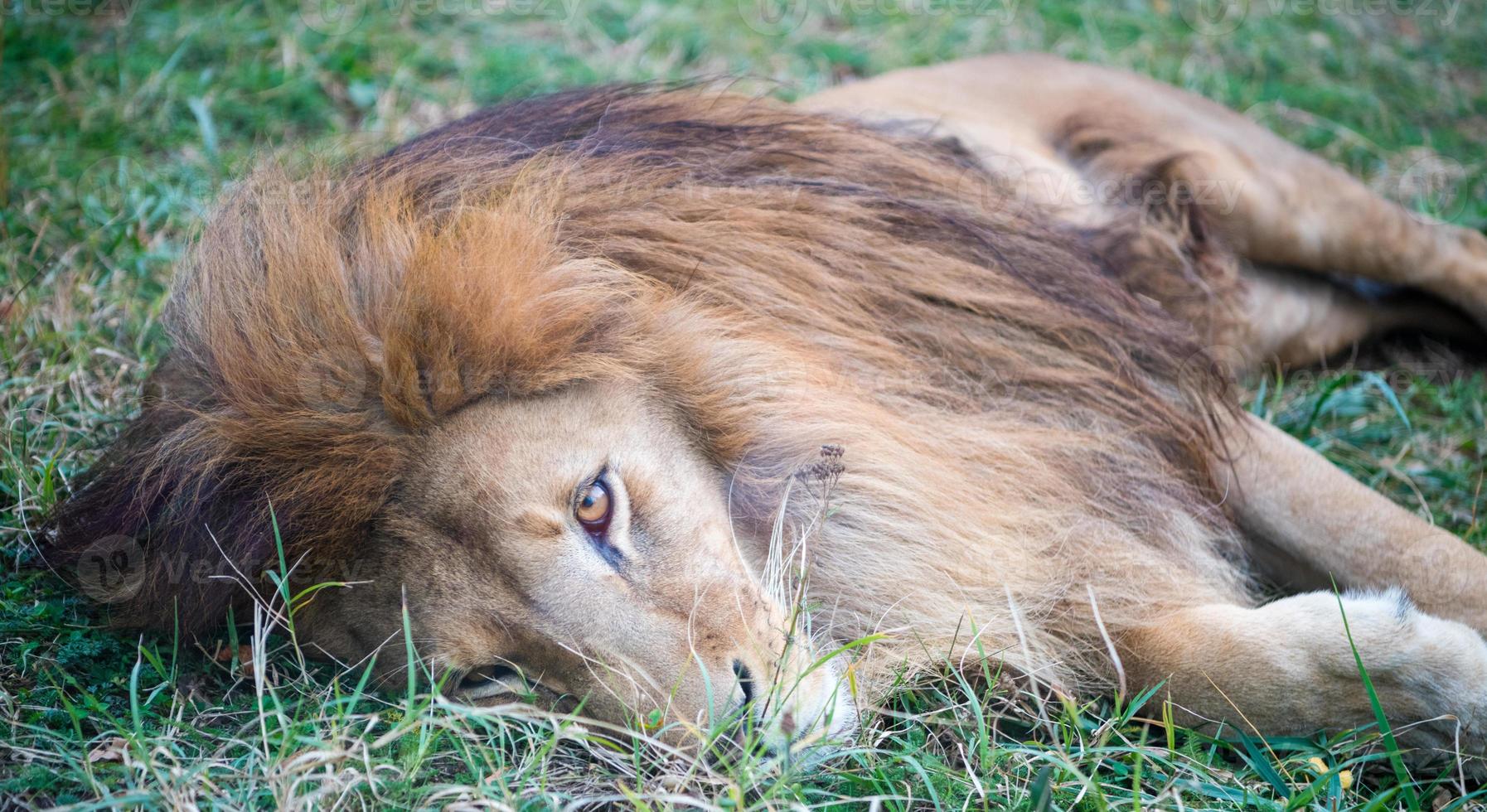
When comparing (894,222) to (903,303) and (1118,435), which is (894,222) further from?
(1118,435)

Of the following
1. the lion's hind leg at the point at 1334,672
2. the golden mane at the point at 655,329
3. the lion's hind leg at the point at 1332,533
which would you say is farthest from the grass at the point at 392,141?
the lion's hind leg at the point at 1332,533

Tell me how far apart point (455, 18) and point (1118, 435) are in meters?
3.56

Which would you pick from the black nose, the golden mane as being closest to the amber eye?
the golden mane

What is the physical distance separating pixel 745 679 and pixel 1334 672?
1.01 m

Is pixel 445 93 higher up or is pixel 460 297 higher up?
pixel 460 297

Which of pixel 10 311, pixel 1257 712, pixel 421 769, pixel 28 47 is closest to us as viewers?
pixel 421 769

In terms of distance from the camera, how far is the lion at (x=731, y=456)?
77.0 inches

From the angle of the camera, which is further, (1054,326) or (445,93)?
(445,93)

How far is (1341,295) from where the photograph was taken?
3469 millimetres

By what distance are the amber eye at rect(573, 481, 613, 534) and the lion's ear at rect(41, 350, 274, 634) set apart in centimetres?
54

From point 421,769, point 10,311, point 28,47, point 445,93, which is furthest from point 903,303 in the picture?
point 28,47

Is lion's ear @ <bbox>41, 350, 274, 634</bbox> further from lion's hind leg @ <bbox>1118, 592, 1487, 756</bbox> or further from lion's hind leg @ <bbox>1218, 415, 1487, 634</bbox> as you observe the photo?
Result: lion's hind leg @ <bbox>1218, 415, 1487, 634</bbox>

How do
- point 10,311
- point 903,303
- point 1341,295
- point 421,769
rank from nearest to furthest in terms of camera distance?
point 421,769
point 903,303
point 10,311
point 1341,295

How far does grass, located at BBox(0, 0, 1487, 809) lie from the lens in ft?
6.19
